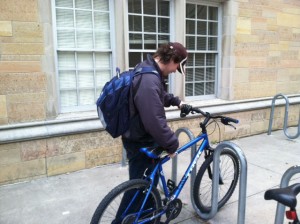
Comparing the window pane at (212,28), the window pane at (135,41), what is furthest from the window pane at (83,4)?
the window pane at (212,28)

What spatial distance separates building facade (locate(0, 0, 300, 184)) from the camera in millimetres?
3822

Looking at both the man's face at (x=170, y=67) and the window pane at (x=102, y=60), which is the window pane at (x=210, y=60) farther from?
the man's face at (x=170, y=67)

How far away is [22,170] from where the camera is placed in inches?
155

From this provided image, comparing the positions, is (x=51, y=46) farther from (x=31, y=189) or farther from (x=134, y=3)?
(x=31, y=189)

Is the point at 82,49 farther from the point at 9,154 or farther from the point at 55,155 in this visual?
the point at 9,154

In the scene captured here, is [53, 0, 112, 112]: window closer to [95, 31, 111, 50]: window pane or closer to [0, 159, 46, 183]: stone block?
[95, 31, 111, 50]: window pane

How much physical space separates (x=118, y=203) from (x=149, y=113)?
0.80 meters

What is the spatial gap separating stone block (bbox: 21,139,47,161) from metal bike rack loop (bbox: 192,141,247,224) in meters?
2.17

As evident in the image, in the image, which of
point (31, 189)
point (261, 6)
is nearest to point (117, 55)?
point (31, 189)

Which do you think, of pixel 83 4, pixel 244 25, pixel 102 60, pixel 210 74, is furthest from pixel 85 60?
pixel 244 25

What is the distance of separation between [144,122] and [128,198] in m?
0.65

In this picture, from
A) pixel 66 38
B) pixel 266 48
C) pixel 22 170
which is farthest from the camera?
pixel 266 48

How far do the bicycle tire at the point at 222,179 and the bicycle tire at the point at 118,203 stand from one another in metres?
0.64

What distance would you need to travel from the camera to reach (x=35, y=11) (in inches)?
150
